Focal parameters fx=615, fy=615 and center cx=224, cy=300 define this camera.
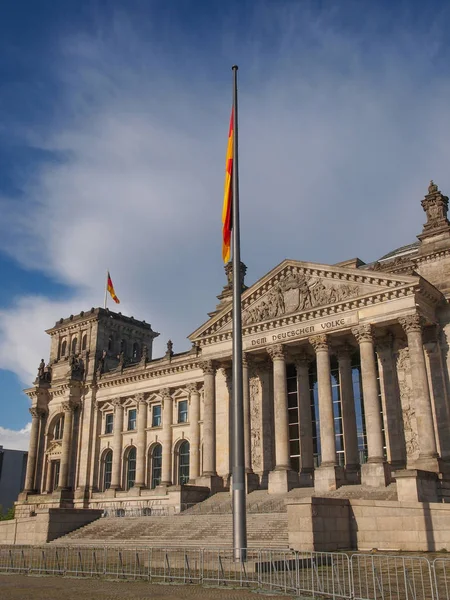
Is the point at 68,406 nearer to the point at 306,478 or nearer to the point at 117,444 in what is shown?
the point at 117,444

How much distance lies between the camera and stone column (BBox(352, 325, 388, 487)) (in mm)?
35781

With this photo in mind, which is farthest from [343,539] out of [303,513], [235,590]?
[235,590]

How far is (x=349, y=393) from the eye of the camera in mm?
41469

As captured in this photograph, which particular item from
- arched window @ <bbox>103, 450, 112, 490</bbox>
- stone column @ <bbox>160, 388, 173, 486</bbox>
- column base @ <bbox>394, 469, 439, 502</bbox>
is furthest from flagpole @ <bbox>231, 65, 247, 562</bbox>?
arched window @ <bbox>103, 450, 112, 490</bbox>

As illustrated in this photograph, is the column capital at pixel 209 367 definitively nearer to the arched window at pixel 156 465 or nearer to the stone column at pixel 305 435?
the stone column at pixel 305 435

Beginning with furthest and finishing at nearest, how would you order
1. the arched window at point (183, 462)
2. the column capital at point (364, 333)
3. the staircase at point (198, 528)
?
the arched window at point (183, 462), the column capital at point (364, 333), the staircase at point (198, 528)

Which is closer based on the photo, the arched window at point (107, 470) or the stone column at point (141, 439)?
the stone column at point (141, 439)

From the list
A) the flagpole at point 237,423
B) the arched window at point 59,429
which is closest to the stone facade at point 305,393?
the arched window at point 59,429

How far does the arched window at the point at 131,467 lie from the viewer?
6031 cm

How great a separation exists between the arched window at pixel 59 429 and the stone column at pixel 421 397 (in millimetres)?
41830

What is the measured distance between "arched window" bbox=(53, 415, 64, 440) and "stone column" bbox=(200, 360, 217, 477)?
2549 cm

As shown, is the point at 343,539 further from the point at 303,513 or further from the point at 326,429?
the point at 326,429

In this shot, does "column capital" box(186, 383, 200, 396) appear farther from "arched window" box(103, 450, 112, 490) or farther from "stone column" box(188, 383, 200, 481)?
"arched window" box(103, 450, 112, 490)

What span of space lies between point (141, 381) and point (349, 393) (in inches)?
1031
